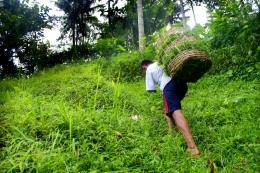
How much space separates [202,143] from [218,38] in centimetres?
323

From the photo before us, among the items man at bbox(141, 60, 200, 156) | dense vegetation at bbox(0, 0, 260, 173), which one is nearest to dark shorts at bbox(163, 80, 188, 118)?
man at bbox(141, 60, 200, 156)

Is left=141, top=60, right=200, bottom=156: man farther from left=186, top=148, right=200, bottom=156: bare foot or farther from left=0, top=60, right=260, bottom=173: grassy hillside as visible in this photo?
left=0, top=60, right=260, bottom=173: grassy hillside

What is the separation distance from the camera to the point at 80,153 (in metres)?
1.89

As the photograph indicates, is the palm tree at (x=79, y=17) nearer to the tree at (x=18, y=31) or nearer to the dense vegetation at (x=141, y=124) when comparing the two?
the tree at (x=18, y=31)

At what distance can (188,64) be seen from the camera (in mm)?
2717

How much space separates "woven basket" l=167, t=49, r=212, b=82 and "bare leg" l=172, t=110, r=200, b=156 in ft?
1.64

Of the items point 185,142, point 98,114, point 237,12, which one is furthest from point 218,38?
point 98,114

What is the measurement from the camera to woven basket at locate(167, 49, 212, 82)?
268 centimetres

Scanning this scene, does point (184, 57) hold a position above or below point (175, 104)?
above

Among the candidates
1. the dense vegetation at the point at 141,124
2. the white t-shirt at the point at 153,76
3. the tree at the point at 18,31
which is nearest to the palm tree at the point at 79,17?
the tree at the point at 18,31

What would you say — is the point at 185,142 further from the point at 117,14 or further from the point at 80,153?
the point at 117,14

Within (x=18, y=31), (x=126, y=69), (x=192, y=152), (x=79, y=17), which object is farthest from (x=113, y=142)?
(x=79, y=17)

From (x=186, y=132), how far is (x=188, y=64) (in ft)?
2.79

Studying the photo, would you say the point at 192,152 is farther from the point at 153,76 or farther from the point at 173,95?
the point at 153,76
